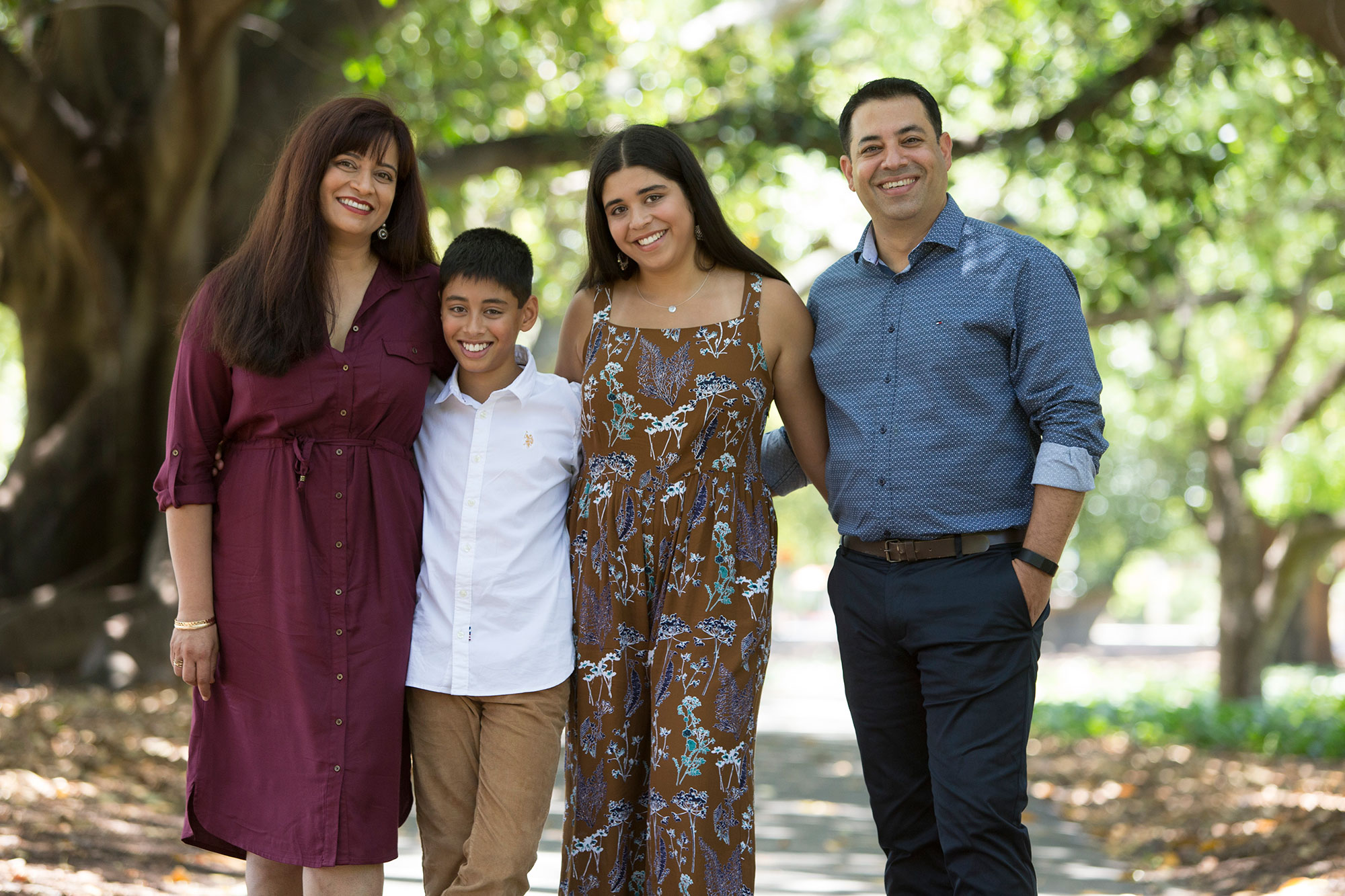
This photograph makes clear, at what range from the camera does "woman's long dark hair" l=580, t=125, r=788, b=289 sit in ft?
12.0

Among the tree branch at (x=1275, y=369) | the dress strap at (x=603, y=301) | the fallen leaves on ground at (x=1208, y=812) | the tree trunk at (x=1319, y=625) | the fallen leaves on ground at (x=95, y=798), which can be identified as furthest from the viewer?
the tree trunk at (x=1319, y=625)

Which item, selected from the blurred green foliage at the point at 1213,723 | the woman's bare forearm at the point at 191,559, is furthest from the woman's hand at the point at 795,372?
the blurred green foliage at the point at 1213,723

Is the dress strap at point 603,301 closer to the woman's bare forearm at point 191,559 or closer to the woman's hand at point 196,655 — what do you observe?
the woman's bare forearm at point 191,559

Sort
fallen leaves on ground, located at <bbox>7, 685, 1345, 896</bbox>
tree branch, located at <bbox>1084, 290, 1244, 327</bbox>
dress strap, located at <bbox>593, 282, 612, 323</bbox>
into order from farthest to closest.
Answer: tree branch, located at <bbox>1084, 290, 1244, 327</bbox> → fallen leaves on ground, located at <bbox>7, 685, 1345, 896</bbox> → dress strap, located at <bbox>593, 282, 612, 323</bbox>

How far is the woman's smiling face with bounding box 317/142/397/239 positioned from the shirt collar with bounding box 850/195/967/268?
1370mm

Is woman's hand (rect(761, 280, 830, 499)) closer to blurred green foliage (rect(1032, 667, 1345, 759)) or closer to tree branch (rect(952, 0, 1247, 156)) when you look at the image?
tree branch (rect(952, 0, 1247, 156))

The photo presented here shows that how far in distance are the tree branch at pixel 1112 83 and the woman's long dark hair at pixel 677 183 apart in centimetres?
587

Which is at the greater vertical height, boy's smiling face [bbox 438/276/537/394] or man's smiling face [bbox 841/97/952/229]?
man's smiling face [bbox 841/97/952/229]

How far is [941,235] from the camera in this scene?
3.56m

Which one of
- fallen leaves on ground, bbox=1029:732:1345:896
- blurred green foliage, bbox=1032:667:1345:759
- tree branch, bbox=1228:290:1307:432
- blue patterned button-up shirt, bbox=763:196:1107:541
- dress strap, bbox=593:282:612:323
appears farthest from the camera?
tree branch, bbox=1228:290:1307:432

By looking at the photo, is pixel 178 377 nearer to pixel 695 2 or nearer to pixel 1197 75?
pixel 1197 75

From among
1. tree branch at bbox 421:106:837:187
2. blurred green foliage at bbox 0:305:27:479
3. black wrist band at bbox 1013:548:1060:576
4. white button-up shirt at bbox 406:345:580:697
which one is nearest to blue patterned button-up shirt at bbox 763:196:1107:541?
black wrist band at bbox 1013:548:1060:576

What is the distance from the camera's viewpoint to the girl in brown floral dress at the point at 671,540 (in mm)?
3396

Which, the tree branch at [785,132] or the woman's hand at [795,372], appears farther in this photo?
the tree branch at [785,132]
